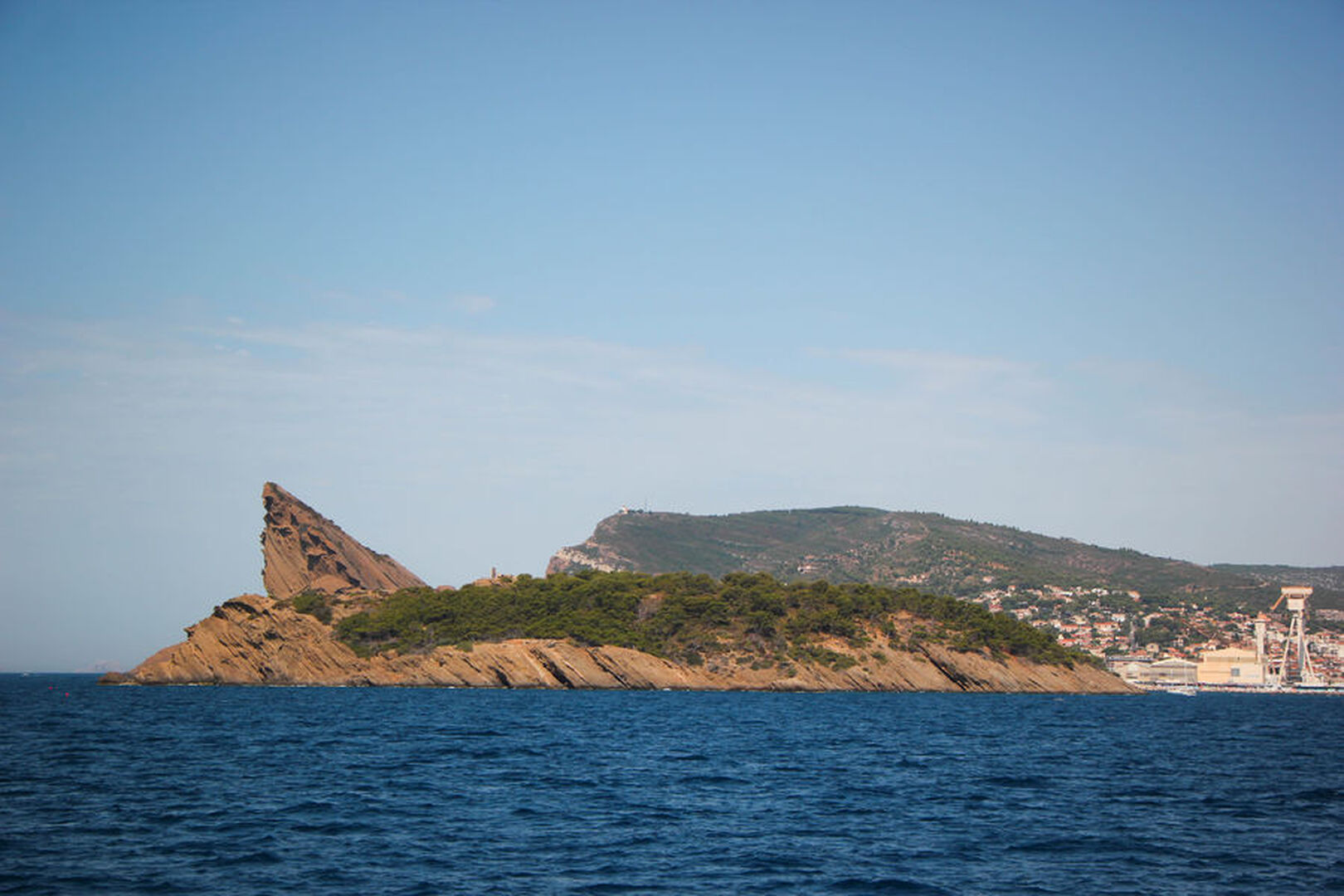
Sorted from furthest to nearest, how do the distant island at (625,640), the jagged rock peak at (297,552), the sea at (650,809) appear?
the jagged rock peak at (297,552), the distant island at (625,640), the sea at (650,809)

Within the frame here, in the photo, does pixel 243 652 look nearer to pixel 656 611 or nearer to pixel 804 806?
pixel 656 611

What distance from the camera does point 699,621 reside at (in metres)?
149

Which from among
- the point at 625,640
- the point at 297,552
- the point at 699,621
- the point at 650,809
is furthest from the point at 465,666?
the point at 650,809

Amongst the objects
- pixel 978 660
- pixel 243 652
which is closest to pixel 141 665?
pixel 243 652

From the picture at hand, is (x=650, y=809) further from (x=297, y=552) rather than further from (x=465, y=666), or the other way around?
(x=297, y=552)

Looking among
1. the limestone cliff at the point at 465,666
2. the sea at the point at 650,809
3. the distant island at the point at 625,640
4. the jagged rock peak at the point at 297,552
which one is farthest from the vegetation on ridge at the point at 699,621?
the sea at the point at 650,809

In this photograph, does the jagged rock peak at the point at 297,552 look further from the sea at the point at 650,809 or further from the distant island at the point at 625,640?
the sea at the point at 650,809

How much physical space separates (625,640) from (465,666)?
70.5 feet

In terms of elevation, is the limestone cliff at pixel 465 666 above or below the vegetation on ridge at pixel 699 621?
below

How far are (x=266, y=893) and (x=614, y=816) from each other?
13.7 m

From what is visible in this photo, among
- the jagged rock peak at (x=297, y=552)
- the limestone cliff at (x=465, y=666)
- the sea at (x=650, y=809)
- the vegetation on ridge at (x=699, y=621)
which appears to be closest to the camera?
the sea at (x=650, y=809)

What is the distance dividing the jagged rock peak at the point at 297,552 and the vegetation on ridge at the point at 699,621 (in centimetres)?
2270

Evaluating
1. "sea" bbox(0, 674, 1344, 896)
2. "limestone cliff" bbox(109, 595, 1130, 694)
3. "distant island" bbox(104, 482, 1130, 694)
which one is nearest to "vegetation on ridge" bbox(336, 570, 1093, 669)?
"distant island" bbox(104, 482, 1130, 694)

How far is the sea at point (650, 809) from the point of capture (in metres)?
27.6
